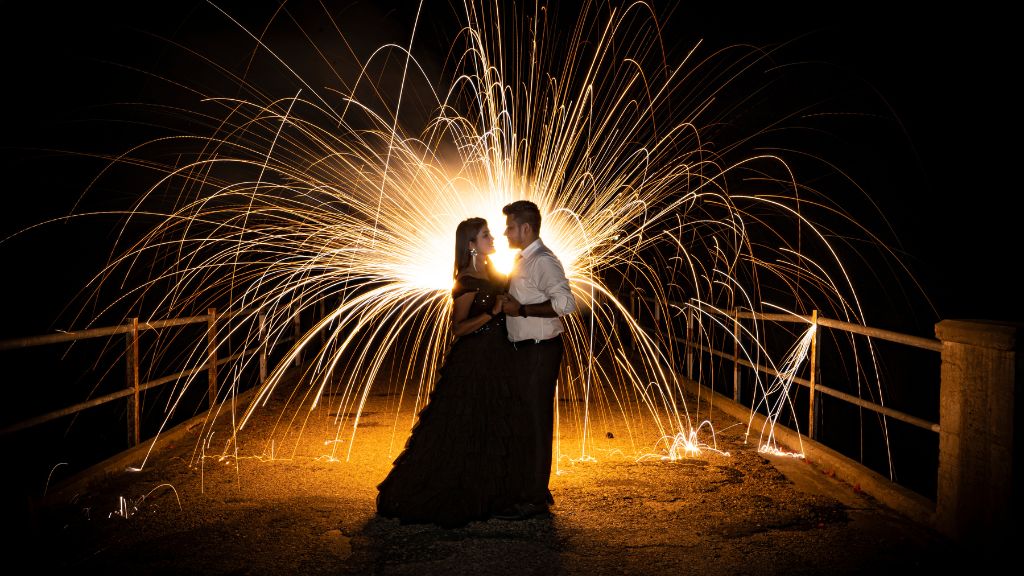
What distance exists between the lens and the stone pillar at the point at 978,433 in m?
4.14

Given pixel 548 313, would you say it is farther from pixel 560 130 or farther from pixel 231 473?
→ pixel 560 130

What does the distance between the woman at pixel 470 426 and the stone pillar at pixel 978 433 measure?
262cm

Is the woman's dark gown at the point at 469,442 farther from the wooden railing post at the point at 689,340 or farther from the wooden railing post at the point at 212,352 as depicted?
the wooden railing post at the point at 689,340

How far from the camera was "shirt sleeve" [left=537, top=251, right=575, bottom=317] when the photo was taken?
4.77 metres

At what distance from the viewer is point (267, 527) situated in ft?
15.5

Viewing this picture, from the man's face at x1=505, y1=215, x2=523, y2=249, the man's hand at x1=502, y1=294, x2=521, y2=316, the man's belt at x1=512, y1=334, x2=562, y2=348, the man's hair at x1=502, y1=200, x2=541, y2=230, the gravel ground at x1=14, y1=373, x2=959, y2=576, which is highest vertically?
the man's hair at x1=502, y1=200, x2=541, y2=230

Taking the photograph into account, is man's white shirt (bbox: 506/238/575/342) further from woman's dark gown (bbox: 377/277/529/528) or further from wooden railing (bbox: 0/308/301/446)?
wooden railing (bbox: 0/308/301/446)

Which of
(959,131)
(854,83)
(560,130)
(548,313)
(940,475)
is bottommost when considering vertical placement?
(940,475)

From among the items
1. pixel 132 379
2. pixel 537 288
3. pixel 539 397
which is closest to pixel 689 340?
pixel 539 397

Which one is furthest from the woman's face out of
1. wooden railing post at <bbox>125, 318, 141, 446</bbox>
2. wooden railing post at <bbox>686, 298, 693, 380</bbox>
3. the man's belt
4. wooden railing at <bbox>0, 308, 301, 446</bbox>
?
wooden railing post at <bbox>686, 298, 693, 380</bbox>

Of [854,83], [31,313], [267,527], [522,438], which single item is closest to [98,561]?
[267,527]

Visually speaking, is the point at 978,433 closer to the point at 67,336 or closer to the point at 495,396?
the point at 495,396

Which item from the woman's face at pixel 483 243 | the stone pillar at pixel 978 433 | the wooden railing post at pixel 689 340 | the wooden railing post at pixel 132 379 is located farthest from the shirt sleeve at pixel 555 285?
the wooden railing post at pixel 689 340

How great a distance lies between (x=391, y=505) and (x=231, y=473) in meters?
1.96
